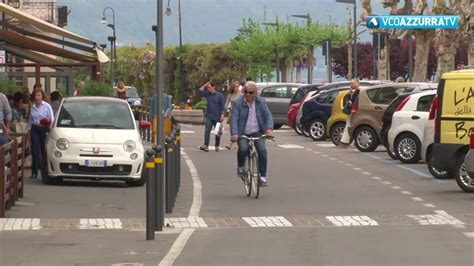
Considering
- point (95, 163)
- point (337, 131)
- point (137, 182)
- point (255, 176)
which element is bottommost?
point (137, 182)

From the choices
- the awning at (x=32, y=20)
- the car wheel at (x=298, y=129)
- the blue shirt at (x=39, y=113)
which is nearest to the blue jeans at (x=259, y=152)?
the blue shirt at (x=39, y=113)

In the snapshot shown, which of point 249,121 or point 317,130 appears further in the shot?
point 317,130

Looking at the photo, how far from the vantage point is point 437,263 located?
1300 cm

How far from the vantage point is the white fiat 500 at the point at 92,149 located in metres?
23.3

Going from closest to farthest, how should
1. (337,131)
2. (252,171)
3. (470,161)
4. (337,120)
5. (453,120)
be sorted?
(470,161) → (252,171) → (453,120) → (337,120) → (337,131)

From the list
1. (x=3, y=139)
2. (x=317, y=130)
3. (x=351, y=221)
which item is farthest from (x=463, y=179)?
(x=317, y=130)

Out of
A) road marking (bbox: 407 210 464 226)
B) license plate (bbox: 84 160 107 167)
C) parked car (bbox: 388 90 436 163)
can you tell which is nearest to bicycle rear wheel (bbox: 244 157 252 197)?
license plate (bbox: 84 160 107 167)

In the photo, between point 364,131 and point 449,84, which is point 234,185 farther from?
point 364,131

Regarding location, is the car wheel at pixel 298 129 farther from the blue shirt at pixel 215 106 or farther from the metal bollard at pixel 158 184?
the metal bollard at pixel 158 184

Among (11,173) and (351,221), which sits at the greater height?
(11,173)

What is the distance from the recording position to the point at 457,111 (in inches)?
882

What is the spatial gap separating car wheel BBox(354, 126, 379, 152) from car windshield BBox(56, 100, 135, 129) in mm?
10808

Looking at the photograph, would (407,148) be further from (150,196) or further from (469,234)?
(150,196)

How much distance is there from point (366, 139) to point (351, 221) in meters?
17.1
